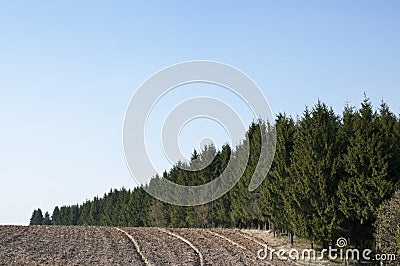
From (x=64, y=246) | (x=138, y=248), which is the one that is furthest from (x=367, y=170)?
(x=64, y=246)

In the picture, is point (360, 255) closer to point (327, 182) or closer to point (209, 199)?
point (327, 182)

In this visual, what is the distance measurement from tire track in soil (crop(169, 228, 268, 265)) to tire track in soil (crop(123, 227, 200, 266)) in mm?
852

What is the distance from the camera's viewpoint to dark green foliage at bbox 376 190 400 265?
28.4 meters

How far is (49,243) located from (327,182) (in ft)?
61.1

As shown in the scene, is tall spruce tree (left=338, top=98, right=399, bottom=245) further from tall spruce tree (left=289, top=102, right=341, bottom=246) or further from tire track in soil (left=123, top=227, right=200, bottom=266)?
tire track in soil (left=123, top=227, right=200, bottom=266)

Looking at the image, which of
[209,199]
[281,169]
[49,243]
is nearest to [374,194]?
[281,169]

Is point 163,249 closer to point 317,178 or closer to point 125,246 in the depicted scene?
point 125,246

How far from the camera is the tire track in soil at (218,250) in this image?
31884 millimetres

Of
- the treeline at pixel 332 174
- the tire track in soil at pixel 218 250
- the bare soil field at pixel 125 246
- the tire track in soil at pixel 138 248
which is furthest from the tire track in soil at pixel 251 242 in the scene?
the tire track in soil at pixel 138 248

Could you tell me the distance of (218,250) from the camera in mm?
35875

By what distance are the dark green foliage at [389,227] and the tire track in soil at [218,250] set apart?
6.73 meters

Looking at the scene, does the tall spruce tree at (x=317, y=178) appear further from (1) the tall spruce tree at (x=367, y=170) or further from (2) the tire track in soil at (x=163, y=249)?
(2) the tire track in soil at (x=163, y=249)

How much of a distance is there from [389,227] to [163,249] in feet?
46.3

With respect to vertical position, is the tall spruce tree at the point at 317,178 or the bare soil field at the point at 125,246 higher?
the tall spruce tree at the point at 317,178
